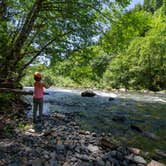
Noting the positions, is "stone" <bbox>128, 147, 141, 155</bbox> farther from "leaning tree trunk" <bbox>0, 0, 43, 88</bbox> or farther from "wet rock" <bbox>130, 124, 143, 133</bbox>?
"leaning tree trunk" <bbox>0, 0, 43, 88</bbox>

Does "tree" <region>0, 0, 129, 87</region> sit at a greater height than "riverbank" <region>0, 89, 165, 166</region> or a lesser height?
greater

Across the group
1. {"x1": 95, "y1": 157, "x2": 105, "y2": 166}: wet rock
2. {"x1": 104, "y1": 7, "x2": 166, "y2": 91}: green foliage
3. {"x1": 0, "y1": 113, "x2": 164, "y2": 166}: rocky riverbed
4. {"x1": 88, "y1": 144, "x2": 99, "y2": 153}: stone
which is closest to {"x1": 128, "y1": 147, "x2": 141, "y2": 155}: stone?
{"x1": 0, "y1": 113, "x2": 164, "y2": 166}: rocky riverbed

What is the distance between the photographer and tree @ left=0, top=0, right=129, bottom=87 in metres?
8.84

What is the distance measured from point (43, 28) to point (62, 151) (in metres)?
5.18

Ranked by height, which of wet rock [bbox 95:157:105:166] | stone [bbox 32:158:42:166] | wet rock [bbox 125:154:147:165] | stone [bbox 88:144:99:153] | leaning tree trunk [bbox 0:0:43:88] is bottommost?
wet rock [bbox 125:154:147:165]

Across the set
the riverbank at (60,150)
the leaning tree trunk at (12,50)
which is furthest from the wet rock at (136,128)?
the leaning tree trunk at (12,50)

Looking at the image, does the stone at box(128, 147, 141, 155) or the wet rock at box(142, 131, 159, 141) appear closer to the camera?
the stone at box(128, 147, 141, 155)

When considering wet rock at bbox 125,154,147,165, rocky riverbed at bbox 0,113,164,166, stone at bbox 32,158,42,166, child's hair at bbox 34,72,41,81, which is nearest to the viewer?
stone at bbox 32,158,42,166

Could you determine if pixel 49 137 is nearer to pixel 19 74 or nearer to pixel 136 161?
pixel 136 161

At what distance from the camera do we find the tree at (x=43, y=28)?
8836 mm

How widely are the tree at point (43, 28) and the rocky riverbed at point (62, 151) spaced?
6.61ft

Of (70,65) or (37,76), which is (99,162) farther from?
(70,65)

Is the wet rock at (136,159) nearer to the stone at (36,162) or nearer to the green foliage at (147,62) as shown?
the stone at (36,162)

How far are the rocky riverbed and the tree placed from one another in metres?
2.02
